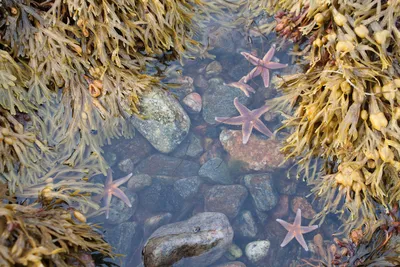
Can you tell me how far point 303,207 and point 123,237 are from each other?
7.39ft

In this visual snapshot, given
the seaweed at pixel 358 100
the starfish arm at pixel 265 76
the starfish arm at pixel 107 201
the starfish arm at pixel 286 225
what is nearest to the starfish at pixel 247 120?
the starfish arm at pixel 265 76

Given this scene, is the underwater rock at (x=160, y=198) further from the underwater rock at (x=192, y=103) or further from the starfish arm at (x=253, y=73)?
the starfish arm at (x=253, y=73)

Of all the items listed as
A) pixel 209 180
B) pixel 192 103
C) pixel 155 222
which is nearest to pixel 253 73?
pixel 192 103

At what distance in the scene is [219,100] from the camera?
15.9 feet

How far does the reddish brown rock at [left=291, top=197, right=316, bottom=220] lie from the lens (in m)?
4.24

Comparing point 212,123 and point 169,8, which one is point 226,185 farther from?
point 169,8

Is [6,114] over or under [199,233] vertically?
over

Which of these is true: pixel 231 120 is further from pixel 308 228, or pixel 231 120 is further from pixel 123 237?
pixel 123 237

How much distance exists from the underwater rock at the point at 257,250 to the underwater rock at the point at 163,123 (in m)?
1.64

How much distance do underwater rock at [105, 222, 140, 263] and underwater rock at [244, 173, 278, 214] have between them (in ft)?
5.21

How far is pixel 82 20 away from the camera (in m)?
3.26

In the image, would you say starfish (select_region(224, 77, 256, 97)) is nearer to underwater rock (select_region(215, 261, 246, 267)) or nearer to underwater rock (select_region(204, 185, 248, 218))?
underwater rock (select_region(204, 185, 248, 218))

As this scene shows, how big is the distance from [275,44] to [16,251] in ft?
12.6

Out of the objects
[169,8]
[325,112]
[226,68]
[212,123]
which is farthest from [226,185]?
[169,8]
